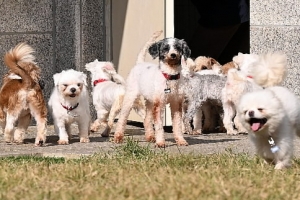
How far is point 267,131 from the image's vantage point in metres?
7.97

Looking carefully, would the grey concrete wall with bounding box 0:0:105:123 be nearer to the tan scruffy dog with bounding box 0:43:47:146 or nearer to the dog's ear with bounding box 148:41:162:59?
the tan scruffy dog with bounding box 0:43:47:146

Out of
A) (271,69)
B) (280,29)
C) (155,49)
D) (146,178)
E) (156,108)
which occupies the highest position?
(280,29)

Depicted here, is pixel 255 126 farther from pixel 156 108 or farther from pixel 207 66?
pixel 207 66

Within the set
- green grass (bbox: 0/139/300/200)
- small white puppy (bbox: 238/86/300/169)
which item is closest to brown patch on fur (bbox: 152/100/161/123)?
green grass (bbox: 0/139/300/200)

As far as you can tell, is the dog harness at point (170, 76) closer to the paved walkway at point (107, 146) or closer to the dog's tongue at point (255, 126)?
the paved walkway at point (107, 146)

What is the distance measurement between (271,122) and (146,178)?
1.42m

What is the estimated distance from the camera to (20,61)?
38.5 ft

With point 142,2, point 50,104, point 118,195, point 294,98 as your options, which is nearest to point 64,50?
point 142,2

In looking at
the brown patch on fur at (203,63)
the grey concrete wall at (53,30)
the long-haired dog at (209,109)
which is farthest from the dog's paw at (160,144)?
the grey concrete wall at (53,30)

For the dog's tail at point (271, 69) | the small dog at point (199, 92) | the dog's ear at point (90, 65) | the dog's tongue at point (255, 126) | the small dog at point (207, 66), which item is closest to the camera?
the dog's tongue at point (255, 126)

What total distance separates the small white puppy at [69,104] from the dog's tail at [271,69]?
3392mm

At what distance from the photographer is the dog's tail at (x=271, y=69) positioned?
876cm

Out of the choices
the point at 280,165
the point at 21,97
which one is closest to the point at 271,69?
the point at 280,165

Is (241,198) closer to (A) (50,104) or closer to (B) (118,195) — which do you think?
(B) (118,195)
